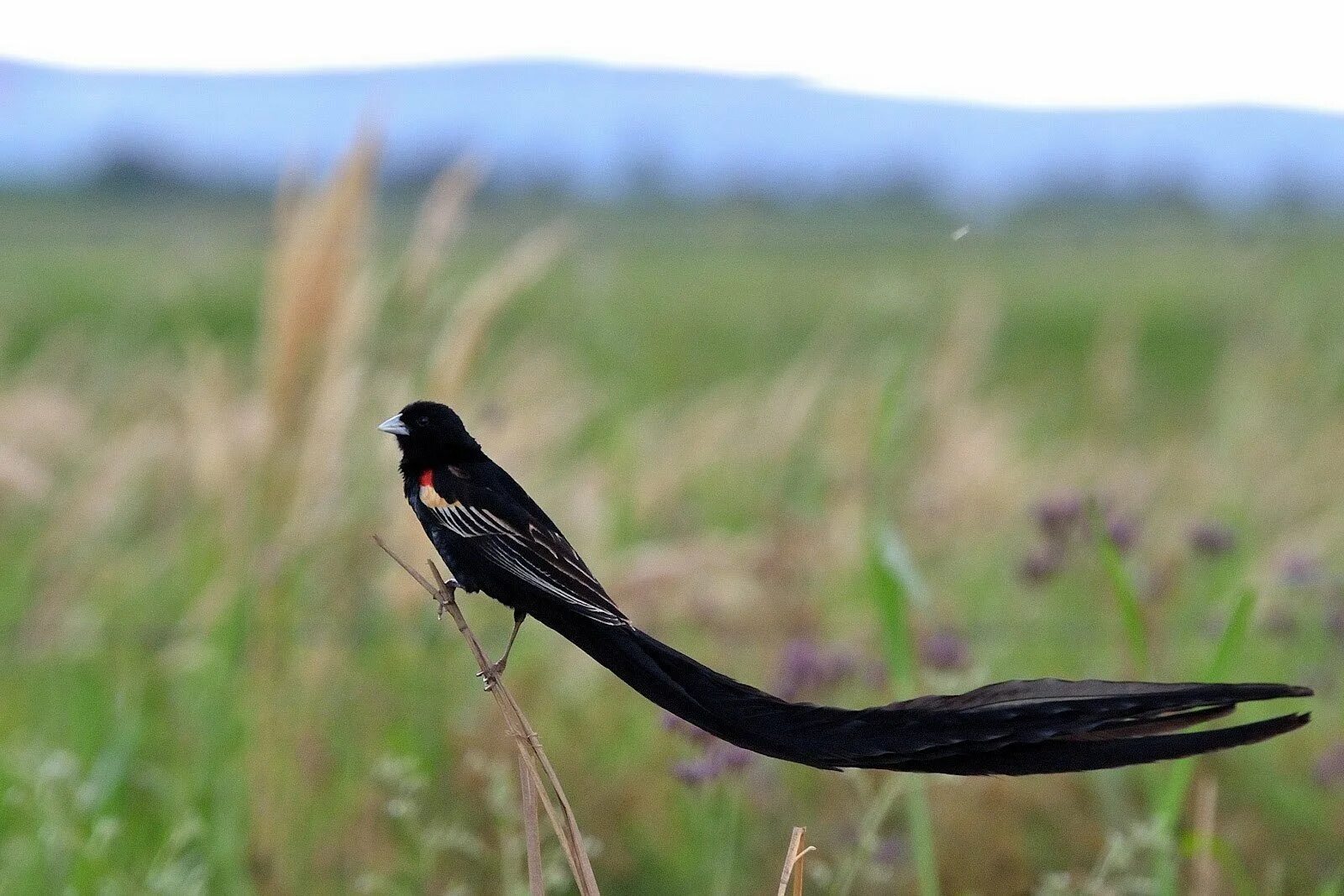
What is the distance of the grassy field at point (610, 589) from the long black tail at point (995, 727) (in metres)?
0.60

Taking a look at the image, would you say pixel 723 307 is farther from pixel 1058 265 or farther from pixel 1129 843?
pixel 1129 843

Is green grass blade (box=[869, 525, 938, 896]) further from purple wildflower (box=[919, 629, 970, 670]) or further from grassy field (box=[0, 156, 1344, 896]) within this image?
purple wildflower (box=[919, 629, 970, 670])

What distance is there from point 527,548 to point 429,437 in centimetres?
16

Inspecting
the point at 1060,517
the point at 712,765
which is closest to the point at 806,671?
the point at 1060,517

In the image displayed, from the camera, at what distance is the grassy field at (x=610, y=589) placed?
96.0 inches

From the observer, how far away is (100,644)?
158 inches

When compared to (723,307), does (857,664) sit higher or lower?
lower

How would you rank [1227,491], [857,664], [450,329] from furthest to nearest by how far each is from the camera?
1. [1227,491]
2. [857,664]
3. [450,329]

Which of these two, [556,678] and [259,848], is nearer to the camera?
[259,848]

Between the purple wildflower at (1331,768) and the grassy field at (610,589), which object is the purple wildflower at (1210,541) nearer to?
the grassy field at (610,589)

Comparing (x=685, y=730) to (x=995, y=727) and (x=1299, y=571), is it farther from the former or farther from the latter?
(x=1299, y=571)

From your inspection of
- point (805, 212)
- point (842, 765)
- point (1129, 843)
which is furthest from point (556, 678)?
point (805, 212)

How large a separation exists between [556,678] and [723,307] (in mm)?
29468

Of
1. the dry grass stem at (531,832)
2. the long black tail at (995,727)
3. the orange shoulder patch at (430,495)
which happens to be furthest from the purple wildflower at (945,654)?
the long black tail at (995,727)
